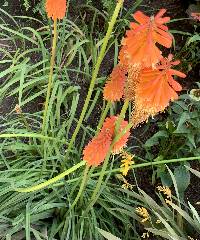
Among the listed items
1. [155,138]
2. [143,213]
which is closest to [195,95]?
[155,138]

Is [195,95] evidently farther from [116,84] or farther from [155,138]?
[116,84]

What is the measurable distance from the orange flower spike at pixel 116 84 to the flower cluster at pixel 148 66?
0.11ft

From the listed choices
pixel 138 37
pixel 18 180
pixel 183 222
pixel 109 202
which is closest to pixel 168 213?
pixel 183 222

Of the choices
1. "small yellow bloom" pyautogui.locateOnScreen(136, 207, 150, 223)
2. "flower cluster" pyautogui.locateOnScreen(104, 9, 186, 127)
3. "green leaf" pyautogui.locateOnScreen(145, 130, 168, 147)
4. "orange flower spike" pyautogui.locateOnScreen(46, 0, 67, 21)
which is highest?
"orange flower spike" pyautogui.locateOnScreen(46, 0, 67, 21)

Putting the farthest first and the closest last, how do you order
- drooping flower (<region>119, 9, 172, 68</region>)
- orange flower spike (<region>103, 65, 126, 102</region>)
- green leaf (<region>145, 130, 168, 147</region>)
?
green leaf (<region>145, 130, 168, 147</region>), orange flower spike (<region>103, 65, 126, 102</region>), drooping flower (<region>119, 9, 172, 68</region>)

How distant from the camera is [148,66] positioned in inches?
55.0

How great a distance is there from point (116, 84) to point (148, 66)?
12.5 inches

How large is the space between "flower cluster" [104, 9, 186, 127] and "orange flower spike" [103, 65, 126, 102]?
3cm

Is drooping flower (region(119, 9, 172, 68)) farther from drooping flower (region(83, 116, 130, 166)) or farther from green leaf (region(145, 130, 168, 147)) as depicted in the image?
green leaf (region(145, 130, 168, 147))

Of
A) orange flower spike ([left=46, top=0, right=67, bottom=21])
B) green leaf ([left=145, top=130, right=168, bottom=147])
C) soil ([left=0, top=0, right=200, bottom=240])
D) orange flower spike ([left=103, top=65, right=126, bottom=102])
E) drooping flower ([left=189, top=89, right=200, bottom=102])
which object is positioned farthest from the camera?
soil ([left=0, top=0, right=200, bottom=240])

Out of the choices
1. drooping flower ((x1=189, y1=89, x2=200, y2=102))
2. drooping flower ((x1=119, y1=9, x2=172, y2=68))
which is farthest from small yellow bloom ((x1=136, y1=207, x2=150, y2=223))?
drooping flower ((x1=119, y1=9, x2=172, y2=68))

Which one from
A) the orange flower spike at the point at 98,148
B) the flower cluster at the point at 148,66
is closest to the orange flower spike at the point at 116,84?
the flower cluster at the point at 148,66

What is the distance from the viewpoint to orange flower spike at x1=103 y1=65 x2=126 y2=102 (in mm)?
1687

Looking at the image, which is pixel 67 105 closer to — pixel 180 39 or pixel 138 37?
pixel 180 39
